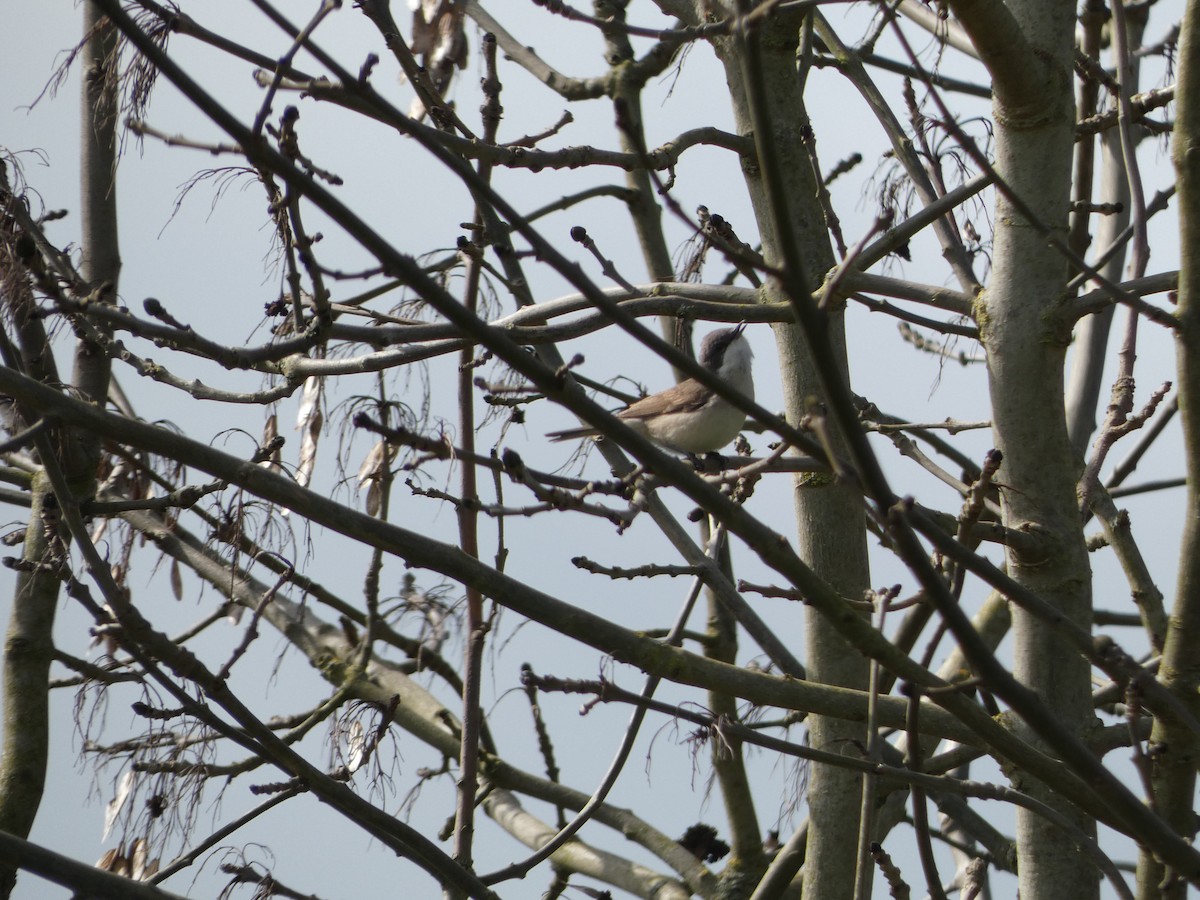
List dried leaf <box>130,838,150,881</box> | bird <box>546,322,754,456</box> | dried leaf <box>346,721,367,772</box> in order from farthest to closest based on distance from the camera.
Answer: bird <box>546,322,754,456</box>
dried leaf <box>130,838,150,881</box>
dried leaf <box>346,721,367,772</box>

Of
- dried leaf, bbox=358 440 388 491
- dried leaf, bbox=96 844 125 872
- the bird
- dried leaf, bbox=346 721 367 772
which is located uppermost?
the bird

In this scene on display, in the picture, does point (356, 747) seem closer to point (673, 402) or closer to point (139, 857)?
point (139, 857)

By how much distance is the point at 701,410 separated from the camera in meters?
5.14

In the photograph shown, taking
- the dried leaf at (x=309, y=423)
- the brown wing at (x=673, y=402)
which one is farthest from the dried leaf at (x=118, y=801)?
the brown wing at (x=673, y=402)

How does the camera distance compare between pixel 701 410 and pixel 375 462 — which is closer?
pixel 375 462

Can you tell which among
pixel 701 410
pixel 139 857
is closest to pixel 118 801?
pixel 139 857

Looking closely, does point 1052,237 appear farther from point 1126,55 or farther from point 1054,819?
point 1054,819

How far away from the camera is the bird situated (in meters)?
5.05

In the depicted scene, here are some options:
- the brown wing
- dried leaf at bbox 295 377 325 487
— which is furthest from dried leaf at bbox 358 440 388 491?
the brown wing

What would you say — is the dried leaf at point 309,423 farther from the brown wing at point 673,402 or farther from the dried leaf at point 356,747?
the brown wing at point 673,402

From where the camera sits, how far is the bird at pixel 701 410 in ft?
16.6

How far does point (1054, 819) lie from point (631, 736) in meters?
1.45

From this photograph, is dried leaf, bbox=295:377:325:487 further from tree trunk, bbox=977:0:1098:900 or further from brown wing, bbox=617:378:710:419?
tree trunk, bbox=977:0:1098:900

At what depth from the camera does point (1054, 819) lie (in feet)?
8.06
